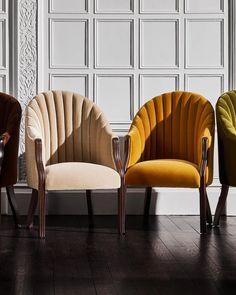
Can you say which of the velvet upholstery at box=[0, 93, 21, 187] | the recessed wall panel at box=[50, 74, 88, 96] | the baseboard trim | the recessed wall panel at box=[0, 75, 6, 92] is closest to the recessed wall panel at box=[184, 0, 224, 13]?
the recessed wall panel at box=[50, 74, 88, 96]

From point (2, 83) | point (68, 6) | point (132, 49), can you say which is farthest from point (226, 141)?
point (2, 83)

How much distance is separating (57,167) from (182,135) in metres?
1.09

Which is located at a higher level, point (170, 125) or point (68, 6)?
point (68, 6)

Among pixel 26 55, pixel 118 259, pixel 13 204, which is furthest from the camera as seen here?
pixel 26 55

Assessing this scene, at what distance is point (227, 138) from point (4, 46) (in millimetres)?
1976

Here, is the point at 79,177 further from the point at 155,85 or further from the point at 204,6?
the point at 204,6

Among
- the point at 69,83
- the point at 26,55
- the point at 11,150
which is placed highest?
the point at 26,55

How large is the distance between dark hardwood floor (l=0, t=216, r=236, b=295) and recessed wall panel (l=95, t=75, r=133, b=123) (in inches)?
38.0

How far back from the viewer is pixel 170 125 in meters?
4.57

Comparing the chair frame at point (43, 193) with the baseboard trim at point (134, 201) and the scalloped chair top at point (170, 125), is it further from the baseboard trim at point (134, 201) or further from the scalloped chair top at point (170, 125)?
the baseboard trim at point (134, 201)

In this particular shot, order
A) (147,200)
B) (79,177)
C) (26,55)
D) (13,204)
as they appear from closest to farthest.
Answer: (79,177) → (13,204) → (147,200) → (26,55)

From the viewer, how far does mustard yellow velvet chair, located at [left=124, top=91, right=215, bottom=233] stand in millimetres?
3992

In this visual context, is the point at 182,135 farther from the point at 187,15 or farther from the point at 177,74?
the point at 187,15

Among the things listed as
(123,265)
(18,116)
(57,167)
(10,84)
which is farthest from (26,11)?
(123,265)
